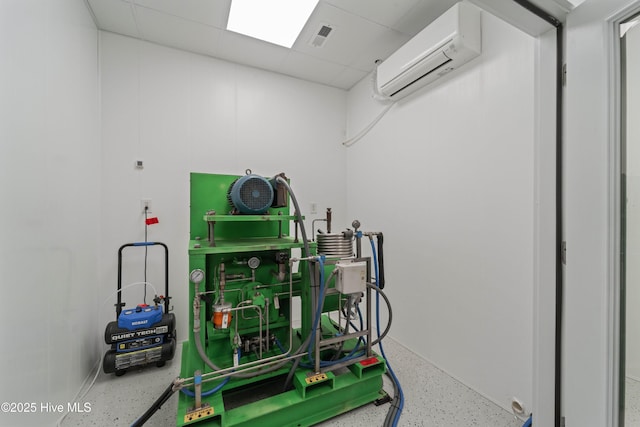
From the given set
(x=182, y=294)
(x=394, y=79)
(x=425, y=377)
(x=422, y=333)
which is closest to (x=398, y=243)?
(x=422, y=333)

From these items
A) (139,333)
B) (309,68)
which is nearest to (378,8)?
(309,68)

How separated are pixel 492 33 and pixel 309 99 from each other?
192cm

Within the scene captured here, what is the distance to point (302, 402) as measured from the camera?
1.51 meters

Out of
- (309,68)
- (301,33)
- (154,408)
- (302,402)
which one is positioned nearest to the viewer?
(302,402)

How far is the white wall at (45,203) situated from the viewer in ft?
3.72

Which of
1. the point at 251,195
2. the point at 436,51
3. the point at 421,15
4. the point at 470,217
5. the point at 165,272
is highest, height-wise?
the point at 421,15

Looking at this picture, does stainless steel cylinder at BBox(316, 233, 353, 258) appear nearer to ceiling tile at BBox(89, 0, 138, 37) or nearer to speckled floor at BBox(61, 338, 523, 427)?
speckled floor at BBox(61, 338, 523, 427)

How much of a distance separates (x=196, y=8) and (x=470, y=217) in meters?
2.60

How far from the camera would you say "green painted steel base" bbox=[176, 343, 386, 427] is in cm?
137

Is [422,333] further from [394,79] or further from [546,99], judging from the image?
[394,79]

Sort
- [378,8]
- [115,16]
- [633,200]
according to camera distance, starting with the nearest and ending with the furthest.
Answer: [633,200]
[378,8]
[115,16]

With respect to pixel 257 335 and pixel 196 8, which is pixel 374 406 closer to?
pixel 257 335

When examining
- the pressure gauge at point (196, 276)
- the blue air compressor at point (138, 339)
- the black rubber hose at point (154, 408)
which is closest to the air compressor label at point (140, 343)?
the blue air compressor at point (138, 339)

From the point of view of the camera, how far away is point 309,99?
3166 mm
